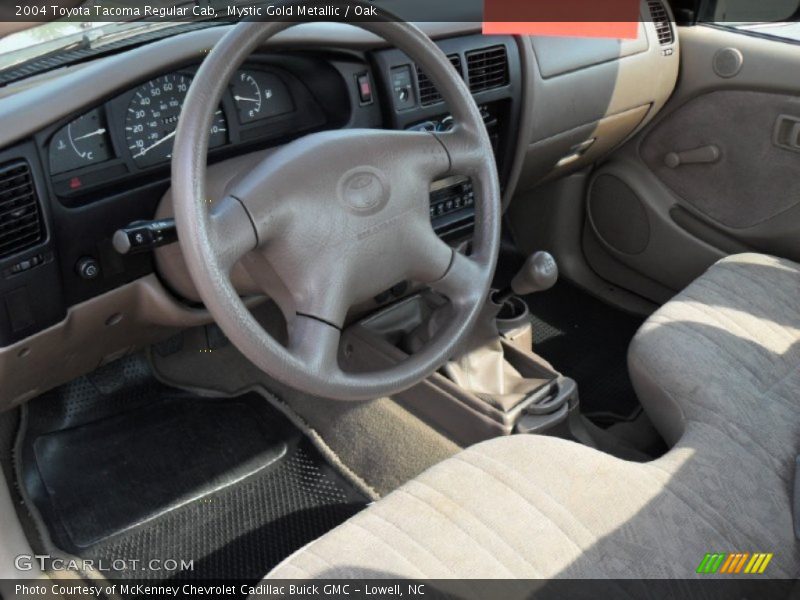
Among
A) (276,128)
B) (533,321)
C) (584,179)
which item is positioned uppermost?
(276,128)

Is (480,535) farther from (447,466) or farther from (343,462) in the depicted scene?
(343,462)

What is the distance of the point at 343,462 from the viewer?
1.97 m

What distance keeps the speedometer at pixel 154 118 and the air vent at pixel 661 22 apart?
143 cm

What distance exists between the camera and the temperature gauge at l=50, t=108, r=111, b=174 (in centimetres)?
137

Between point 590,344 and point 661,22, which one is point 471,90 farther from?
point 590,344

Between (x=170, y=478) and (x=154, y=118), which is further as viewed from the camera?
(x=170, y=478)

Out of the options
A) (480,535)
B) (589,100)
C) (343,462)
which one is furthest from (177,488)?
(589,100)

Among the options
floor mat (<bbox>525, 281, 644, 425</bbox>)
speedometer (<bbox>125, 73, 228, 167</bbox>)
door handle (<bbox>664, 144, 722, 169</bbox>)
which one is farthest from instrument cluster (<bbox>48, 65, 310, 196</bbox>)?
door handle (<bbox>664, 144, 722, 169</bbox>)

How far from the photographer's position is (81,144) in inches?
55.2

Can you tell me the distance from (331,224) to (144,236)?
0.91 feet

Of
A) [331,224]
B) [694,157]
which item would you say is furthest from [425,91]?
[694,157]

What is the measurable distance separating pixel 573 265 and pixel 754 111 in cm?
73

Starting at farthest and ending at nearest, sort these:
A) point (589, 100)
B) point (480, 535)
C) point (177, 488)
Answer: point (589, 100), point (177, 488), point (480, 535)

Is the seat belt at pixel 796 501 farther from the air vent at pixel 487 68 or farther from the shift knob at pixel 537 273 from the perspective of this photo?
the air vent at pixel 487 68
